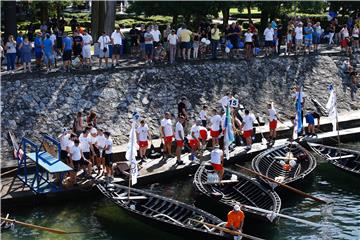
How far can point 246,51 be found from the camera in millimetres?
37188

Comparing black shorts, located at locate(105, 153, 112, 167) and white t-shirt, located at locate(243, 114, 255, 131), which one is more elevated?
white t-shirt, located at locate(243, 114, 255, 131)

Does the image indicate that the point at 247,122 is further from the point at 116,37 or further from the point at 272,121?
the point at 116,37

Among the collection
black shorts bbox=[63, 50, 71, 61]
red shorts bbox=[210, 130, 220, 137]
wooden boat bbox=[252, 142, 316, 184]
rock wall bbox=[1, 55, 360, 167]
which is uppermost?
black shorts bbox=[63, 50, 71, 61]

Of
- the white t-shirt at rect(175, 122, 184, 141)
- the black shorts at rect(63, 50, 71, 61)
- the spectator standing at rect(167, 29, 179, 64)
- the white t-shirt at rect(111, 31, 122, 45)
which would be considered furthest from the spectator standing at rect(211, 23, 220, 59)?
the white t-shirt at rect(175, 122, 184, 141)

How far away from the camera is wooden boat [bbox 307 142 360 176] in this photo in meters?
27.6

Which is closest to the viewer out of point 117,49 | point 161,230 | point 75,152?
point 161,230

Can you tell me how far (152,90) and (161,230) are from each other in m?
12.5

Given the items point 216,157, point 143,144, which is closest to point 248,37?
point 143,144

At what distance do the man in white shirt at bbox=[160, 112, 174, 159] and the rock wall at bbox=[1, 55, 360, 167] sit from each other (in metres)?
2.63

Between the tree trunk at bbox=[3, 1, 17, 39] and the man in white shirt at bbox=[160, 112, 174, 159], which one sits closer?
the man in white shirt at bbox=[160, 112, 174, 159]

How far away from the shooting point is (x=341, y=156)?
28.2 m

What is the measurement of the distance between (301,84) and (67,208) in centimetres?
1776

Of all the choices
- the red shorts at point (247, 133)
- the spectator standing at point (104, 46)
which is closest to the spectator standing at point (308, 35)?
the red shorts at point (247, 133)

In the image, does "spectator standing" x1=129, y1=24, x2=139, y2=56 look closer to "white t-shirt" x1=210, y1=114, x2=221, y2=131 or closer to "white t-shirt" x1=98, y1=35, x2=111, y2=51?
"white t-shirt" x1=98, y1=35, x2=111, y2=51
